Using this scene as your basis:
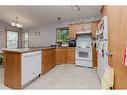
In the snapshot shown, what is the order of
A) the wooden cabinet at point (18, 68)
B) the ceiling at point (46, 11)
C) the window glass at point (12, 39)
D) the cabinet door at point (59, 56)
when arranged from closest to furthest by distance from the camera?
the wooden cabinet at point (18, 68) < the ceiling at point (46, 11) < the cabinet door at point (59, 56) < the window glass at point (12, 39)

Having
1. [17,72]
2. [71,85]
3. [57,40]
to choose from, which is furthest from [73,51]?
[17,72]

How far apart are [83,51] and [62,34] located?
2059 millimetres

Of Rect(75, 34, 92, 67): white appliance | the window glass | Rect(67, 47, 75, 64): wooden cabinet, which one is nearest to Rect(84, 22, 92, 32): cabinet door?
Rect(75, 34, 92, 67): white appliance

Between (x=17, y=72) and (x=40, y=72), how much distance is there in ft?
3.70

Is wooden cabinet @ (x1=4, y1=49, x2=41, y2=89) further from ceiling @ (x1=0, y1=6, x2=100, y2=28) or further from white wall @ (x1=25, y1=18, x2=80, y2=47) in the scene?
white wall @ (x1=25, y1=18, x2=80, y2=47)

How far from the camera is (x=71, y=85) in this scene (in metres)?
2.95

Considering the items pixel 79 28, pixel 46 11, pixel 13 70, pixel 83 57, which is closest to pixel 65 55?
pixel 83 57

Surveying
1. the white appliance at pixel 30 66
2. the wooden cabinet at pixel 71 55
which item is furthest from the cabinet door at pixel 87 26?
the white appliance at pixel 30 66

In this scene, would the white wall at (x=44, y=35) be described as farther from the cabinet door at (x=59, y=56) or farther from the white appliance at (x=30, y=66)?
the white appliance at (x=30, y=66)

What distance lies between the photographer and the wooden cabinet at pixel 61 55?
224 inches

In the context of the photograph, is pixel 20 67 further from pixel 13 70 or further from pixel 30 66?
pixel 30 66

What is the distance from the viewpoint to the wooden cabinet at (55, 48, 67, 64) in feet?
18.7

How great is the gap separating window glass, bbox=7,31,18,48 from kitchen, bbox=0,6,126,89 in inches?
3.1
